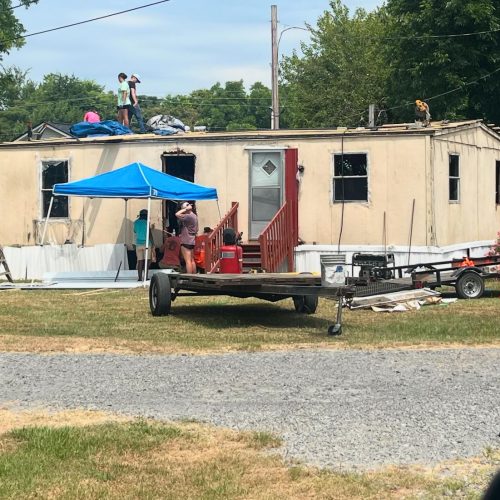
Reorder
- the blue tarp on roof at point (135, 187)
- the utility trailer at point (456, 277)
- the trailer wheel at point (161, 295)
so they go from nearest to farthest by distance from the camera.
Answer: the trailer wheel at point (161, 295), the utility trailer at point (456, 277), the blue tarp on roof at point (135, 187)

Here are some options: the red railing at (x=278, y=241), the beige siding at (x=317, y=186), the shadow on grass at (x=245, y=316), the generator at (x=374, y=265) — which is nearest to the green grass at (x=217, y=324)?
the shadow on grass at (x=245, y=316)

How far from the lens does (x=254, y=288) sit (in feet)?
38.9

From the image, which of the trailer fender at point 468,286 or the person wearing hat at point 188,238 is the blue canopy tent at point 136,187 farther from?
the trailer fender at point 468,286

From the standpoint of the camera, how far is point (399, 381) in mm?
7945

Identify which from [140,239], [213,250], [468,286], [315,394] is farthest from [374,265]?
[315,394]

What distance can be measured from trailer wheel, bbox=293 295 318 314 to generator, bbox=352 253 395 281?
2414mm

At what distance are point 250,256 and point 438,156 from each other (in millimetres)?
4583

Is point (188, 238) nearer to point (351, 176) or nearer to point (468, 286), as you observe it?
point (351, 176)

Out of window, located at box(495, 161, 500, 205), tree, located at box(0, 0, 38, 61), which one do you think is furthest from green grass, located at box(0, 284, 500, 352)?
tree, located at box(0, 0, 38, 61)

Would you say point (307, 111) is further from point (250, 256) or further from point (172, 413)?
point (172, 413)

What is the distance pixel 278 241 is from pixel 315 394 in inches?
419

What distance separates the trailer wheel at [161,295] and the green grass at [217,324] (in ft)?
0.53

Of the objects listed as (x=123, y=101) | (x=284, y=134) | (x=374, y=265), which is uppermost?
(x=123, y=101)

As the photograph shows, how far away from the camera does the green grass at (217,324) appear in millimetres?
10469
